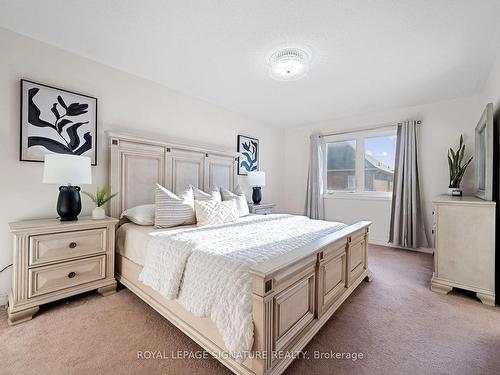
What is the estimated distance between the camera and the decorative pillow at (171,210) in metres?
2.22

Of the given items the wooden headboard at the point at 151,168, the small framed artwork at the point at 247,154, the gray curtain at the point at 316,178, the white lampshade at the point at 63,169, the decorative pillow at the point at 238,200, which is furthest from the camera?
the gray curtain at the point at 316,178

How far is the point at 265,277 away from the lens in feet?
3.42

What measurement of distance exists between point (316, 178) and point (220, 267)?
11.8 feet

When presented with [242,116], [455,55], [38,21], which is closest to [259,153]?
[242,116]

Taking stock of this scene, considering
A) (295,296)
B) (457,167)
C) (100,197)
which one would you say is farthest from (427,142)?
(100,197)

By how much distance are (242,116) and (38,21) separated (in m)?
2.78

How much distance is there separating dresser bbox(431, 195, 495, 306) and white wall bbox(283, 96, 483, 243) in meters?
1.49

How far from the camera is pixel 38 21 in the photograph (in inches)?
72.7

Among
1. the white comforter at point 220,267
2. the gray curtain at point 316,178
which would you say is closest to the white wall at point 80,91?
the white comforter at point 220,267

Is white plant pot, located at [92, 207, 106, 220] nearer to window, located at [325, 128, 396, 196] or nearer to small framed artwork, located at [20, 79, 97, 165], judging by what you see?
small framed artwork, located at [20, 79, 97, 165]

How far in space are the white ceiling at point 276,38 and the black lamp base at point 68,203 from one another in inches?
54.6

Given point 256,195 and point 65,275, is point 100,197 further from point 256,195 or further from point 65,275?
point 256,195

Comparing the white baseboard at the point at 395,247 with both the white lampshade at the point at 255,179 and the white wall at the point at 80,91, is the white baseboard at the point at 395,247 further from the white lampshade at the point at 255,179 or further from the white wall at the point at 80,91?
the white wall at the point at 80,91

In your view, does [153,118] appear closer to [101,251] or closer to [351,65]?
[101,251]
